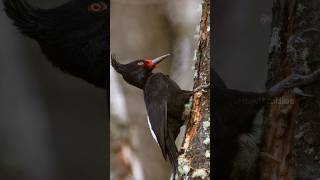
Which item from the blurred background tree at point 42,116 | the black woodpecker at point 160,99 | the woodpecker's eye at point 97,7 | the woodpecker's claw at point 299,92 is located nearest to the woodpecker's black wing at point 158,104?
the black woodpecker at point 160,99

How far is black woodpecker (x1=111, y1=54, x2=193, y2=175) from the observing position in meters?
1.33

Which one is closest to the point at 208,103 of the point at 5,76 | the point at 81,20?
the point at 81,20

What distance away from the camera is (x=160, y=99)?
4.41ft

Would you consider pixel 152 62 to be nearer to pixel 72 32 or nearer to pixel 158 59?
pixel 158 59

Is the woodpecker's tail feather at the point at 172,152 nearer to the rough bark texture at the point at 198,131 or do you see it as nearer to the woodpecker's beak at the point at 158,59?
the rough bark texture at the point at 198,131

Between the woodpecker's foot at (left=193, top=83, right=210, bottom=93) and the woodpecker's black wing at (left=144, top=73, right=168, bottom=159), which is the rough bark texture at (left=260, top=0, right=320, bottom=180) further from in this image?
the woodpecker's black wing at (left=144, top=73, right=168, bottom=159)

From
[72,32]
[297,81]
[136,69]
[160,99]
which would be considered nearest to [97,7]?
[72,32]

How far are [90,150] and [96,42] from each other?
1.11 ft

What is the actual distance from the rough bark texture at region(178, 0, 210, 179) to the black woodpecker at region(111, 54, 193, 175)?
28 mm

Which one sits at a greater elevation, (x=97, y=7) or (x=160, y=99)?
(x=97, y=7)

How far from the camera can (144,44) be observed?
1.33 m

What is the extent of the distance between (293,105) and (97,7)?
2.20 ft

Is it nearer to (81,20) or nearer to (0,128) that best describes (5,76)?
(0,128)

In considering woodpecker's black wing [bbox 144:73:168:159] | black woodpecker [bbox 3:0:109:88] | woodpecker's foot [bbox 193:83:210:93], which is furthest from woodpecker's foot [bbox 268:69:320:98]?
black woodpecker [bbox 3:0:109:88]
